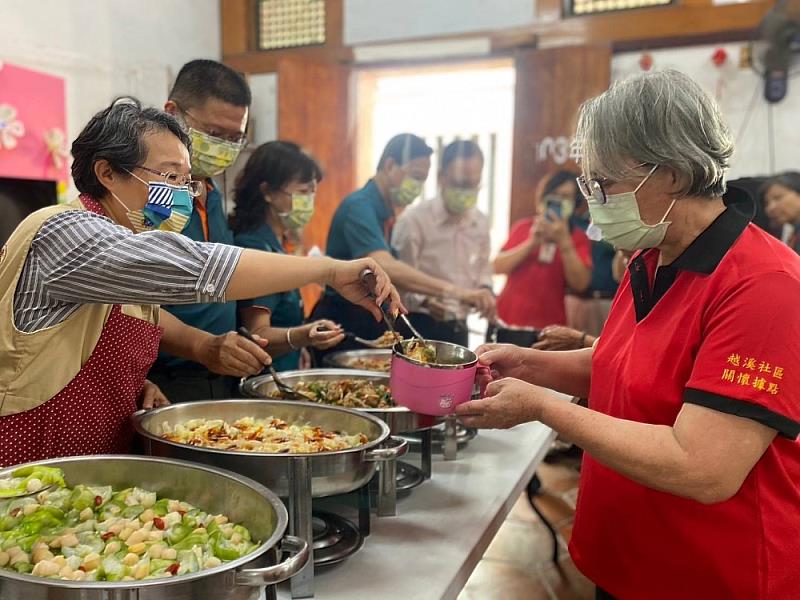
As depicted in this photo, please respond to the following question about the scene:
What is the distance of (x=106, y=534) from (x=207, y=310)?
102cm

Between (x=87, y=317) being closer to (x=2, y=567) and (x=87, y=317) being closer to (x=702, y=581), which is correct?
(x=2, y=567)

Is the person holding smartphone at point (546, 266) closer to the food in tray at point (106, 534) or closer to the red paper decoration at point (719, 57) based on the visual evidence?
the red paper decoration at point (719, 57)

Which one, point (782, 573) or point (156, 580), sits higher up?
point (156, 580)

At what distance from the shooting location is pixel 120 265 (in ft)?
3.57

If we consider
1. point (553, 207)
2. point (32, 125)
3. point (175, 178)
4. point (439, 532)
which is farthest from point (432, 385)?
point (32, 125)

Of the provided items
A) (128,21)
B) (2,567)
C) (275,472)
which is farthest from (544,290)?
(128,21)

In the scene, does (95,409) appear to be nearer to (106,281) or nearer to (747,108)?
(106,281)

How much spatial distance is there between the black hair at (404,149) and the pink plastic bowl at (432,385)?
191 cm

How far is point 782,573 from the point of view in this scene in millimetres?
1145

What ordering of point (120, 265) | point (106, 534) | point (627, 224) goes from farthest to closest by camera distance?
1. point (627, 224)
2. point (120, 265)
3. point (106, 534)

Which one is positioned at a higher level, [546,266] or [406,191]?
[406,191]

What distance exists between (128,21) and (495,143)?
15.6ft

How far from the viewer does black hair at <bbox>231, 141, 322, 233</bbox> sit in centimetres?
237

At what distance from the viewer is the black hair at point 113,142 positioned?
1.32 m
